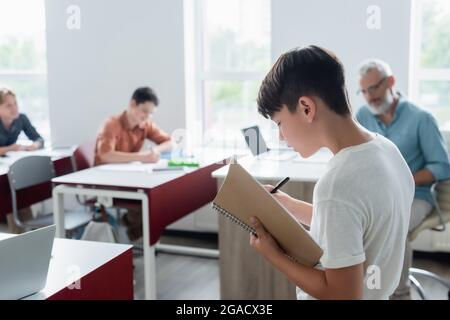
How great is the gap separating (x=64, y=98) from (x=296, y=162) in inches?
94.6

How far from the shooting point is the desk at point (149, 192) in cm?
293

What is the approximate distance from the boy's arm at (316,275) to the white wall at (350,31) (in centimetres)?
260

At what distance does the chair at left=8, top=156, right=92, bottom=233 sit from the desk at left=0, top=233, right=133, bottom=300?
5.36 ft

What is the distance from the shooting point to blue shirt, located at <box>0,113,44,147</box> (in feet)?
13.7

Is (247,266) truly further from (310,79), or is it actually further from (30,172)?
(310,79)

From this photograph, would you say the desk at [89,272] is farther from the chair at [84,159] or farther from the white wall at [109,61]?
the white wall at [109,61]

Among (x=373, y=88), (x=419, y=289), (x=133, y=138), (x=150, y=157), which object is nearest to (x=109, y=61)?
(x=133, y=138)

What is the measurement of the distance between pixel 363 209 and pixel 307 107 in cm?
22

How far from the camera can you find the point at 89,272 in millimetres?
1466

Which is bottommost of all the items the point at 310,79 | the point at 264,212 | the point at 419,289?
the point at 419,289

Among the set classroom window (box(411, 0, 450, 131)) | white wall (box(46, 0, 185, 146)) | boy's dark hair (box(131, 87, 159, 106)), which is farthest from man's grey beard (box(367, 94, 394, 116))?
white wall (box(46, 0, 185, 146))
